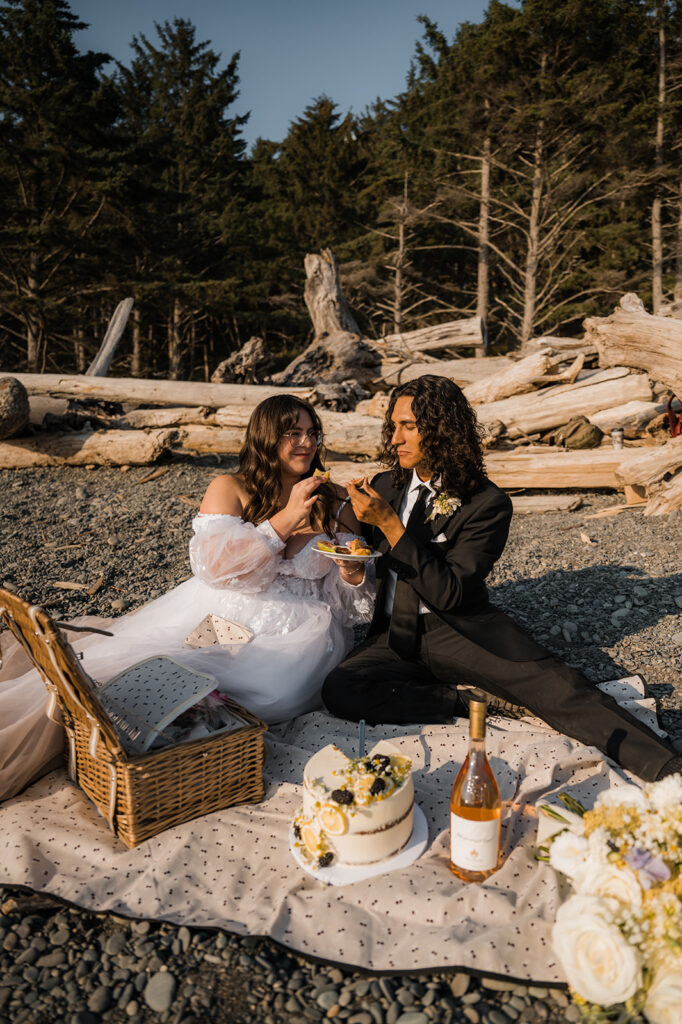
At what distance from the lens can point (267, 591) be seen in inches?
153

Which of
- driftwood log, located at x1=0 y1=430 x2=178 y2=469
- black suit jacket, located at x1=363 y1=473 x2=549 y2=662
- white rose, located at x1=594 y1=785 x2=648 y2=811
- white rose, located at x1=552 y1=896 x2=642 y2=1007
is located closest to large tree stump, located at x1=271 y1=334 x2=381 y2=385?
driftwood log, located at x1=0 y1=430 x2=178 y2=469

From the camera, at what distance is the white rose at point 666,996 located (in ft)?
5.29

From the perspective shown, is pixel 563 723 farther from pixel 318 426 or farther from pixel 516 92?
pixel 516 92

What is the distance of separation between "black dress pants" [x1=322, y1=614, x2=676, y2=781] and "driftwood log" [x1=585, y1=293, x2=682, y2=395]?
5858mm

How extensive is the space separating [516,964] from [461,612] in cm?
183

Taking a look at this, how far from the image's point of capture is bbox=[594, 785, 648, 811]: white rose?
6.49 ft

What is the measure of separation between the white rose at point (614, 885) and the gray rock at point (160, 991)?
4.44ft

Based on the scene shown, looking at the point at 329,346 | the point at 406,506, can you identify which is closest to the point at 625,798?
the point at 406,506

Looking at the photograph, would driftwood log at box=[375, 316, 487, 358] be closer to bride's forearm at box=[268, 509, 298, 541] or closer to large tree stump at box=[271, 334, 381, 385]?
large tree stump at box=[271, 334, 381, 385]

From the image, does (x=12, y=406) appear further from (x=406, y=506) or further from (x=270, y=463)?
(x=406, y=506)

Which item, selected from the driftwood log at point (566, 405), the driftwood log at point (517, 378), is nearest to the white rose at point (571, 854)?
the driftwood log at point (566, 405)

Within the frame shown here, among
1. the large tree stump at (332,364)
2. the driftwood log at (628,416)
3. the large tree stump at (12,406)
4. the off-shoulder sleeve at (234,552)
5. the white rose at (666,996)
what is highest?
the large tree stump at (332,364)

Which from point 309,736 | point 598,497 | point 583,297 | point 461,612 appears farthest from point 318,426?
point 583,297

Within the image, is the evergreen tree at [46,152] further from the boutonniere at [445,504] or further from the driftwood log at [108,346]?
the boutonniere at [445,504]
